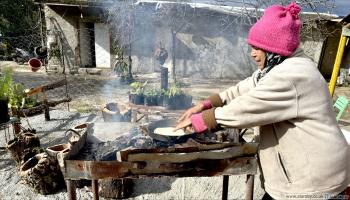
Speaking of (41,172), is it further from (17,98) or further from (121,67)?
(121,67)

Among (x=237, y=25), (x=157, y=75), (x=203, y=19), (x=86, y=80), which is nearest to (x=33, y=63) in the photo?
(x=86, y=80)

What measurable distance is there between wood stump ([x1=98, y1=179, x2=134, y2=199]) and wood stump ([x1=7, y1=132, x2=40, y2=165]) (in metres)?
1.51

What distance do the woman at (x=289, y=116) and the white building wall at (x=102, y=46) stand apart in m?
13.7

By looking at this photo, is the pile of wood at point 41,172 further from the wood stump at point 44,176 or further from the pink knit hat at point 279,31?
the pink knit hat at point 279,31

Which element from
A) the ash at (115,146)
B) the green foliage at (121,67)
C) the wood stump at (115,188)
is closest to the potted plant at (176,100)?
the wood stump at (115,188)

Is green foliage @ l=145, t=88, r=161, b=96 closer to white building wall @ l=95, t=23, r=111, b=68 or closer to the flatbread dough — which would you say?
the flatbread dough

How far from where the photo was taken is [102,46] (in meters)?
15.3

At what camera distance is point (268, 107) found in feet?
6.35

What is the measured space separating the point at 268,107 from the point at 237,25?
41.6 ft

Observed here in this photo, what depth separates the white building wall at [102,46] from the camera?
14.9m

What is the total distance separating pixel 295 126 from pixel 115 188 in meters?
3.11

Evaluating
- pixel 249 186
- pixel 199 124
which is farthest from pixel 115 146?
pixel 249 186

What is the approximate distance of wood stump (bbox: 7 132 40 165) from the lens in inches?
196

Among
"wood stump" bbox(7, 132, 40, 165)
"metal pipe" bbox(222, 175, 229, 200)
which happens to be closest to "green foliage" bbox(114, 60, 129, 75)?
"wood stump" bbox(7, 132, 40, 165)
